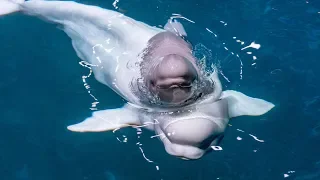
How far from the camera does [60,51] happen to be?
30.1ft

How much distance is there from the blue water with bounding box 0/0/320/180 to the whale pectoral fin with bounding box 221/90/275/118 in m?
0.27

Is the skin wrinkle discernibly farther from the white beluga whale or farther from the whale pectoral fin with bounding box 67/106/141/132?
the whale pectoral fin with bounding box 67/106/141/132

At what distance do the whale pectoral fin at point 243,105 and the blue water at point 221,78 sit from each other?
0.90 ft

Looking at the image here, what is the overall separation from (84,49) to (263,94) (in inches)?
141

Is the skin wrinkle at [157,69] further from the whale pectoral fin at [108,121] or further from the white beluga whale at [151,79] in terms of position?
the whale pectoral fin at [108,121]

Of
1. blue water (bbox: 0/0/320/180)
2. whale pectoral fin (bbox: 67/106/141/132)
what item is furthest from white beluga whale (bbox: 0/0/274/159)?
blue water (bbox: 0/0/320/180)

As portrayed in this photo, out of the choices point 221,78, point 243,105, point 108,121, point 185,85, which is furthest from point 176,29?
point 185,85

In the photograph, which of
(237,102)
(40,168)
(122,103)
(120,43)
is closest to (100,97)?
(122,103)

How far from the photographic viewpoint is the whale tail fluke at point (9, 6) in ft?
31.4

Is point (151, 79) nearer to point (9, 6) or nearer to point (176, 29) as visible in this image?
point (176, 29)

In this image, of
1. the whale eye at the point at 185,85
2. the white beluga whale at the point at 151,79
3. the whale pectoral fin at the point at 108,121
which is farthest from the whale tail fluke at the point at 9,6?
the whale eye at the point at 185,85

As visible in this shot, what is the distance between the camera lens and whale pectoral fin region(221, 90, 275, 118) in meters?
7.23

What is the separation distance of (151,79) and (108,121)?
1.33m

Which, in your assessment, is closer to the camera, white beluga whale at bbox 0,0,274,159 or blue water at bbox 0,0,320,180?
white beluga whale at bbox 0,0,274,159
